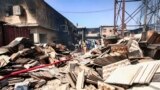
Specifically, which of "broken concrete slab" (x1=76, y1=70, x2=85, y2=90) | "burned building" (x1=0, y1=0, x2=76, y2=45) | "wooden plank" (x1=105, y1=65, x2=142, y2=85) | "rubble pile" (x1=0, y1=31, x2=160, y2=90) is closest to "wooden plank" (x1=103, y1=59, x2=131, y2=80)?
"rubble pile" (x1=0, y1=31, x2=160, y2=90)

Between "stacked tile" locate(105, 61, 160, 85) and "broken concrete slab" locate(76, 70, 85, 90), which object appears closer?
"stacked tile" locate(105, 61, 160, 85)

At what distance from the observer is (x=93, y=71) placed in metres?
8.54

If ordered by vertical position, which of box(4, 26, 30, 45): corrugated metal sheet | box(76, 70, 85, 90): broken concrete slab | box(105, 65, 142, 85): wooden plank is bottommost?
box(76, 70, 85, 90): broken concrete slab

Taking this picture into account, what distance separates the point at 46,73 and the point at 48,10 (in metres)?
20.2

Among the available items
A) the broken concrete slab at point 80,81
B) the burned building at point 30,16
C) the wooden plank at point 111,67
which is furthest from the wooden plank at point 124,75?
the burned building at point 30,16

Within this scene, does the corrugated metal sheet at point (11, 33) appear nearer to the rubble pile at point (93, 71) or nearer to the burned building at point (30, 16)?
the rubble pile at point (93, 71)

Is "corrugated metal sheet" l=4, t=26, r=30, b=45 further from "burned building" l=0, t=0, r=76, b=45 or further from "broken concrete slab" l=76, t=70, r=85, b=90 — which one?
"broken concrete slab" l=76, t=70, r=85, b=90

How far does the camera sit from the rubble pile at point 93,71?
6.75 m

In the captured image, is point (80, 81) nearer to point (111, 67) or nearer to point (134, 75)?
point (111, 67)

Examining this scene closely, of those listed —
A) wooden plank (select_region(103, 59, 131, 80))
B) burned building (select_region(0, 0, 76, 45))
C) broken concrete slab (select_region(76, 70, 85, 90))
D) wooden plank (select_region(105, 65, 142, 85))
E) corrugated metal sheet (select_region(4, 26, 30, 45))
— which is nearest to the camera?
wooden plank (select_region(105, 65, 142, 85))

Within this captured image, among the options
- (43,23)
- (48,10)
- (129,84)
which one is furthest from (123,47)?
(48,10)

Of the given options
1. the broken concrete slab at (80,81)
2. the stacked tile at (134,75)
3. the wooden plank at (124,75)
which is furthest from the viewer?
the broken concrete slab at (80,81)

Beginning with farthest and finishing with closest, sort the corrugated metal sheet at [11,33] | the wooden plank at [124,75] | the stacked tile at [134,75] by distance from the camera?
the corrugated metal sheet at [11,33], the wooden plank at [124,75], the stacked tile at [134,75]

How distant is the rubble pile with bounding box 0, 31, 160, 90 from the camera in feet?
22.1
